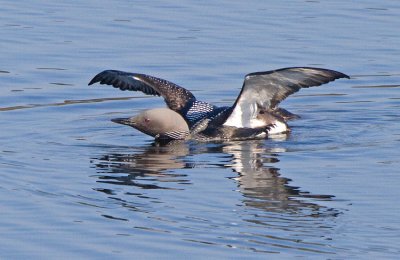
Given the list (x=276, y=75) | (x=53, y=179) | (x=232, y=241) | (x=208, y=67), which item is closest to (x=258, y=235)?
(x=232, y=241)

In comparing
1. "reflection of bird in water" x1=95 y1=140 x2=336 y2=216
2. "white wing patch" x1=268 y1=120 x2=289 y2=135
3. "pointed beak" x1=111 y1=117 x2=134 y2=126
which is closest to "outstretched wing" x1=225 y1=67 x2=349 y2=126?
"white wing patch" x1=268 y1=120 x2=289 y2=135

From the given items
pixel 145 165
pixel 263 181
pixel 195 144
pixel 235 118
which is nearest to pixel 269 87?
pixel 235 118

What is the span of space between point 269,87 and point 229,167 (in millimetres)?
1883

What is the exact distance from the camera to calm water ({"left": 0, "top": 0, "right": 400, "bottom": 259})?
909 centimetres

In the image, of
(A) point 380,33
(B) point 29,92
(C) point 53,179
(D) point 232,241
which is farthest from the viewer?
(A) point 380,33

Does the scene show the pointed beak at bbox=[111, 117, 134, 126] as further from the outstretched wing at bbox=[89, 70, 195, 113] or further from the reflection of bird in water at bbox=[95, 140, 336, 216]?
the outstretched wing at bbox=[89, 70, 195, 113]

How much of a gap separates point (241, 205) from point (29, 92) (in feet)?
18.7

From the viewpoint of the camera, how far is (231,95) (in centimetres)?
1528

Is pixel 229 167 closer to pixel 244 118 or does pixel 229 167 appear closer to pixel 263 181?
pixel 263 181

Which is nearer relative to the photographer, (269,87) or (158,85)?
(269,87)

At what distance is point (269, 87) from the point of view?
43.5 feet

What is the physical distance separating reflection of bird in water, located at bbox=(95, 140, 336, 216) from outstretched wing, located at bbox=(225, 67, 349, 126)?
442 mm

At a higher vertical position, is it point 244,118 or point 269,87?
point 269,87

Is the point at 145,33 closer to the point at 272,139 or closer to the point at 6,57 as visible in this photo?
the point at 6,57
